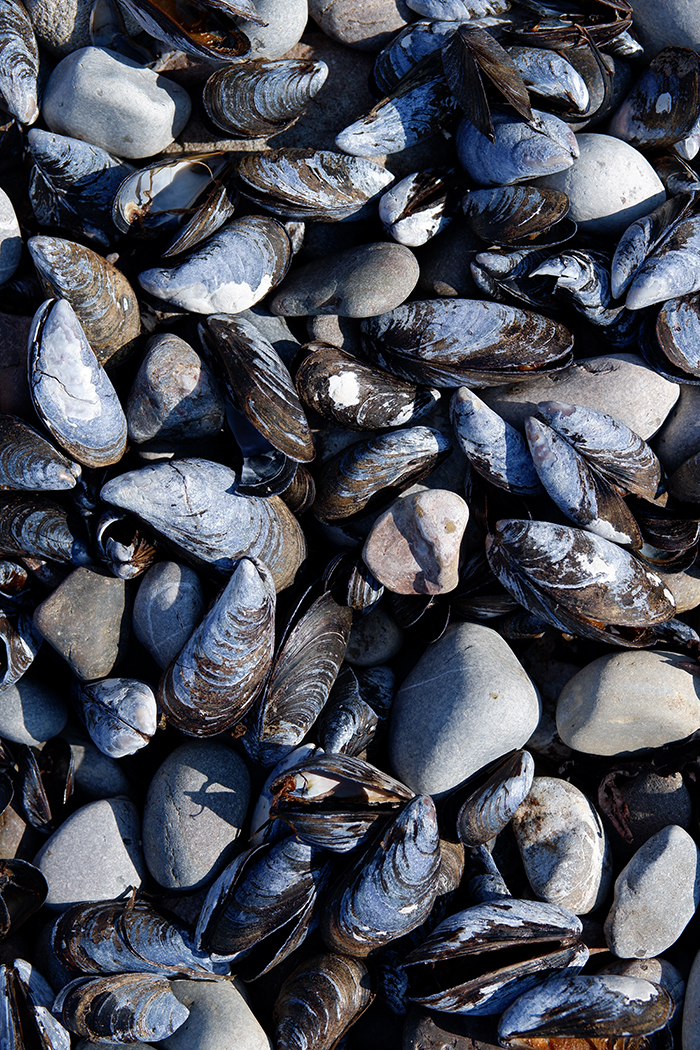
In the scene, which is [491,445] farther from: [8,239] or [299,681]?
[8,239]

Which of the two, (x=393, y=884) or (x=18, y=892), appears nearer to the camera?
(x=393, y=884)

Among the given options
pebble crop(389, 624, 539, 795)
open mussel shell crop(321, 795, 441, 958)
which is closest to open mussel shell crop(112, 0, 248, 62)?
pebble crop(389, 624, 539, 795)

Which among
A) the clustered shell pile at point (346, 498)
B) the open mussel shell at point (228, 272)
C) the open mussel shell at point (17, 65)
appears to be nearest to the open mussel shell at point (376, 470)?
the clustered shell pile at point (346, 498)

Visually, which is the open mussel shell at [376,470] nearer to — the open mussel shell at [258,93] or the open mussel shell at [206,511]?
the open mussel shell at [206,511]

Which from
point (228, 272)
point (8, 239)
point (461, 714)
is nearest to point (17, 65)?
point (8, 239)

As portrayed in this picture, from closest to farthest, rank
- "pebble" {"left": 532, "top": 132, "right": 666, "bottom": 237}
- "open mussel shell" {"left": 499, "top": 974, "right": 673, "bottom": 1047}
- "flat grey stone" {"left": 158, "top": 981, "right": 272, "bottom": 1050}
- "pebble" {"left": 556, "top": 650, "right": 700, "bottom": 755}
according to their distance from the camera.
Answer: "open mussel shell" {"left": 499, "top": 974, "right": 673, "bottom": 1047}
"flat grey stone" {"left": 158, "top": 981, "right": 272, "bottom": 1050}
"pebble" {"left": 556, "top": 650, "right": 700, "bottom": 755}
"pebble" {"left": 532, "top": 132, "right": 666, "bottom": 237}

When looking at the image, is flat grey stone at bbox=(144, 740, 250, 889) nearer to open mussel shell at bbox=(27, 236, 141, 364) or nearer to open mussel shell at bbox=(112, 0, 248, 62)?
open mussel shell at bbox=(27, 236, 141, 364)
